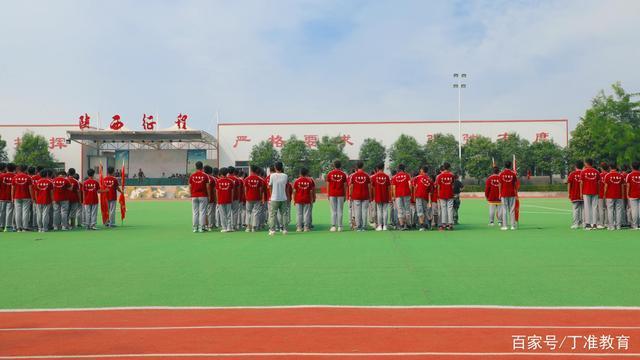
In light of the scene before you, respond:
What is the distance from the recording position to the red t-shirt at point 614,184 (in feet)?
46.2

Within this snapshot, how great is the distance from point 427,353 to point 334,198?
10262 mm

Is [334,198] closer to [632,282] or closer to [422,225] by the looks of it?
[422,225]

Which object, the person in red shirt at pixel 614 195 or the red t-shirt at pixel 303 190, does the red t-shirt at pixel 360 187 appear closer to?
the red t-shirt at pixel 303 190

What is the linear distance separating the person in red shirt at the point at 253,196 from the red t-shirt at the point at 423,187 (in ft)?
13.3

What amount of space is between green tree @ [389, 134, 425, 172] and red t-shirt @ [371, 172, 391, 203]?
3405 cm

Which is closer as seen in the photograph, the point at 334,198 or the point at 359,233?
the point at 359,233

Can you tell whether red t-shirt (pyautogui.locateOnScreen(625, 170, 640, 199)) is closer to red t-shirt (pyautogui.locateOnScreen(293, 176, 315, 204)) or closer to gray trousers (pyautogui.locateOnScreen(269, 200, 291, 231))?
red t-shirt (pyautogui.locateOnScreen(293, 176, 315, 204))

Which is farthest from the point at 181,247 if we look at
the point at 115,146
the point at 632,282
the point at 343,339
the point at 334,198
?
the point at 115,146

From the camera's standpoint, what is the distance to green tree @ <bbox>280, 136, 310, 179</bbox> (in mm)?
49719

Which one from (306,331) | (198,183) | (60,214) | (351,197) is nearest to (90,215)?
(60,214)

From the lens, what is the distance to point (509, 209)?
14227 millimetres

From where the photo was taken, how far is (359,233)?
44.2 ft

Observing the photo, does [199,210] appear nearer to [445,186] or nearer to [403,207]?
[403,207]

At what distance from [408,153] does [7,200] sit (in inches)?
1479
